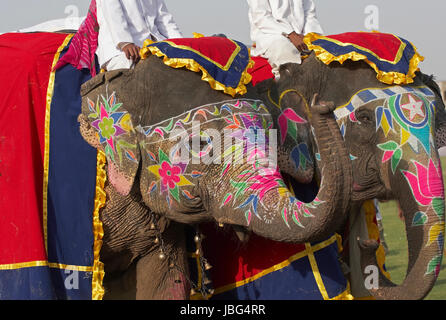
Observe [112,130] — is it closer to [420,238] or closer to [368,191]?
[368,191]

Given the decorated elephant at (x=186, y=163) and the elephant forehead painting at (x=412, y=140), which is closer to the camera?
the decorated elephant at (x=186, y=163)

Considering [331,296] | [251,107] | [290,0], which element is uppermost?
[290,0]

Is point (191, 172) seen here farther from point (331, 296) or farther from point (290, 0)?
point (290, 0)

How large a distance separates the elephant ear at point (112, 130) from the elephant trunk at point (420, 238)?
115 centimetres

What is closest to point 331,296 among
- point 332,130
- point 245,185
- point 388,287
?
point 388,287

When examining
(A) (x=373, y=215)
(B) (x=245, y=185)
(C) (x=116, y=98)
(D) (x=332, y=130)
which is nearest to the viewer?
(D) (x=332, y=130)

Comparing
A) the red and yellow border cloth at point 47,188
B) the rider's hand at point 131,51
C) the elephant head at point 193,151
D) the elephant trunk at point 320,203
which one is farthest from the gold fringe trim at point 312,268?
the rider's hand at point 131,51

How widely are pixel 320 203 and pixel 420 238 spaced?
758mm

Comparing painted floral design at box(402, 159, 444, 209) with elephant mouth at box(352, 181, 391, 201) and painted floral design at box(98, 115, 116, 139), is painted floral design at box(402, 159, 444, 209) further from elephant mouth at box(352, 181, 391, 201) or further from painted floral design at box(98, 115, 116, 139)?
painted floral design at box(98, 115, 116, 139)

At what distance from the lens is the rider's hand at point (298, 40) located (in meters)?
5.85

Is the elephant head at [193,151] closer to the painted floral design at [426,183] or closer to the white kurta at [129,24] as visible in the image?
the white kurta at [129,24]

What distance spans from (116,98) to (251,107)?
0.65 metres

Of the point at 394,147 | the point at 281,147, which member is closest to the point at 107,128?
the point at 281,147

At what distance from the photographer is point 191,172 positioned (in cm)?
515
